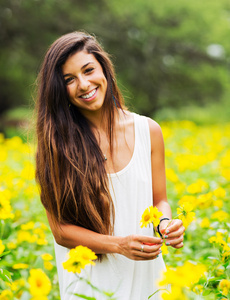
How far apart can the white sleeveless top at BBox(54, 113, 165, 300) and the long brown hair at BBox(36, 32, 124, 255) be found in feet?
0.17

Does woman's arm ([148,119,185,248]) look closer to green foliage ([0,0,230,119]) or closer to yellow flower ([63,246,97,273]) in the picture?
yellow flower ([63,246,97,273])

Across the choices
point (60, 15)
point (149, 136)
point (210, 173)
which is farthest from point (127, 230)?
point (60, 15)

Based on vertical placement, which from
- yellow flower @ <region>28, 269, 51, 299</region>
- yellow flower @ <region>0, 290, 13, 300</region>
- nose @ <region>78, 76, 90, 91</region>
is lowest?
yellow flower @ <region>0, 290, 13, 300</region>

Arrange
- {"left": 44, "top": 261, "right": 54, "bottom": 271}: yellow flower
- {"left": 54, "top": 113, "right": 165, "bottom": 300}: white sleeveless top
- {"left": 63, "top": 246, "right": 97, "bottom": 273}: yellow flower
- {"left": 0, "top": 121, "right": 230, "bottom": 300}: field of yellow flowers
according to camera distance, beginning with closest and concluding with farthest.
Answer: {"left": 63, "top": 246, "right": 97, "bottom": 273}: yellow flower
{"left": 0, "top": 121, "right": 230, "bottom": 300}: field of yellow flowers
{"left": 54, "top": 113, "right": 165, "bottom": 300}: white sleeveless top
{"left": 44, "top": 261, "right": 54, "bottom": 271}: yellow flower

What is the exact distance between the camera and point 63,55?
1.52 m

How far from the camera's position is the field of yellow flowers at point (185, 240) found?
118 cm

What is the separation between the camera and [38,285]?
85cm

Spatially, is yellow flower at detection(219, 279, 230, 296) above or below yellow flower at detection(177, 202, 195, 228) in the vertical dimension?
below

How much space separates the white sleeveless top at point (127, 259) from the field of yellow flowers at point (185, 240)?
4.7 inches

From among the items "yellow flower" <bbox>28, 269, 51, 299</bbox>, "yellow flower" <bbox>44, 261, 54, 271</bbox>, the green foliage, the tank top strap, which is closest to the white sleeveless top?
the tank top strap

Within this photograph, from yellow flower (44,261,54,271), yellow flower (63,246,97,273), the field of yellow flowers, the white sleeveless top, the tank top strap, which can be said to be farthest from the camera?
yellow flower (44,261,54,271)

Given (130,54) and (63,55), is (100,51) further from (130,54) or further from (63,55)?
(130,54)

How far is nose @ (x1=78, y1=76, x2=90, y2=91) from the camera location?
4.94 feet

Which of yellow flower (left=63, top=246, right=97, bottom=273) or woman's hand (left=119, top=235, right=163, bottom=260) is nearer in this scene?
yellow flower (left=63, top=246, right=97, bottom=273)
